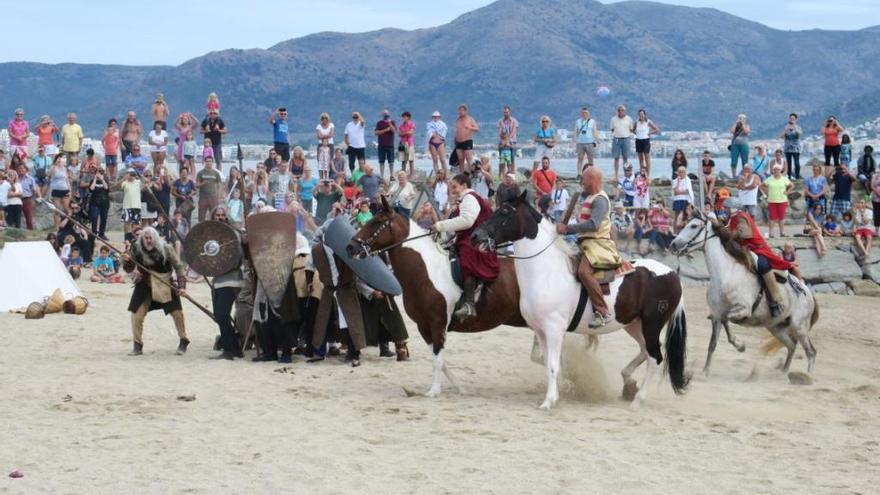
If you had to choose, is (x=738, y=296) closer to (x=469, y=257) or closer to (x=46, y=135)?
(x=469, y=257)

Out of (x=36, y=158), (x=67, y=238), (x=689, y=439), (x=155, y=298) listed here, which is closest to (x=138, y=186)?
(x=67, y=238)

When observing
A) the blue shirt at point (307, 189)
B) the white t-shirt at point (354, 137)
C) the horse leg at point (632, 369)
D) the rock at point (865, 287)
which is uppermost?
the white t-shirt at point (354, 137)

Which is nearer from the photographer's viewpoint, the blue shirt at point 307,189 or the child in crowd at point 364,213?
the child in crowd at point 364,213

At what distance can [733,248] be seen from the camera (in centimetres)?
1522

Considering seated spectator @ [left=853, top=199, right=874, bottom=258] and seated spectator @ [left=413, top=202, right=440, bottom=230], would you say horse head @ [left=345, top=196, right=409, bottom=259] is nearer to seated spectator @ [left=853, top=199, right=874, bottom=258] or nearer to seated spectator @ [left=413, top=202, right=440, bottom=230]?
seated spectator @ [left=413, top=202, right=440, bottom=230]

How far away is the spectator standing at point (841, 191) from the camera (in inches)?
1003

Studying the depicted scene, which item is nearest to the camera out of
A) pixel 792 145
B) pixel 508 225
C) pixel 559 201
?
pixel 508 225

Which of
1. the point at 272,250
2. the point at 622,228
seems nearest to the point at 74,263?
the point at 272,250

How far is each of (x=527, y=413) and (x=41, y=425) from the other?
4204 millimetres

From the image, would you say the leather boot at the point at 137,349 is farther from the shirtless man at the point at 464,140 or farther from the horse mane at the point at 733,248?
the shirtless man at the point at 464,140

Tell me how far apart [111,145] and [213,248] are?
13.5 m

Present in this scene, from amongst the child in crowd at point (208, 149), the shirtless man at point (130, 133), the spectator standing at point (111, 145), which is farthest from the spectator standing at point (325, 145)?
the spectator standing at point (111, 145)

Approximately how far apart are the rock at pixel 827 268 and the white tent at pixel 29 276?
12.9 meters

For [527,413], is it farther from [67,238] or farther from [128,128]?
[128,128]
